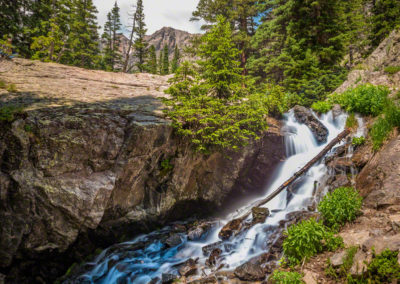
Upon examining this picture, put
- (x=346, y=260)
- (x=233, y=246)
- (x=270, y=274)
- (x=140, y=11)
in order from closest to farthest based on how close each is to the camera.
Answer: (x=346, y=260), (x=270, y=274), (x=233, y=246), (x=140, y=11)

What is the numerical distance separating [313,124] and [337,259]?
906 centimetres

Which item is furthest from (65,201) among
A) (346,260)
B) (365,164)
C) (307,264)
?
(365,164)

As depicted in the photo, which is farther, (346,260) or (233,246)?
(233,246)

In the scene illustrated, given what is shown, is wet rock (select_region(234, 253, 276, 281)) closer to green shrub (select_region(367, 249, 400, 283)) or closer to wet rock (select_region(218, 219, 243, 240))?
wet rock (select_region(218, 219, 243, 240))

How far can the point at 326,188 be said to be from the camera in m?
7.70

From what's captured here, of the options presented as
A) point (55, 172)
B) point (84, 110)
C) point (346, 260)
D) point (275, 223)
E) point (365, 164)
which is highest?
point (84, 110)

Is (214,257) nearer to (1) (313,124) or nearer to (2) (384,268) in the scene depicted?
(2) (384,268)

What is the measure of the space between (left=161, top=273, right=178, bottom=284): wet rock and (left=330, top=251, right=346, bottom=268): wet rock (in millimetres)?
4166

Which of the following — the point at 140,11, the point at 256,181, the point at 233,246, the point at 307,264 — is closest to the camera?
the point at 307,264

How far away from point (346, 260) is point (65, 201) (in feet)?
23.2

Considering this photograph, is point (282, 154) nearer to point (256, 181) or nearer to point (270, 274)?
point (256, 181)

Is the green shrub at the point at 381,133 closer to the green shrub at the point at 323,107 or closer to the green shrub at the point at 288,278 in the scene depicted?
the green shrub at the point at 288,278

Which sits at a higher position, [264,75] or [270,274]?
[264,75]

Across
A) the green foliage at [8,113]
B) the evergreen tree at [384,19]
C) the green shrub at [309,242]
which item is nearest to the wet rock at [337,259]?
the green shrub at [309,242]
